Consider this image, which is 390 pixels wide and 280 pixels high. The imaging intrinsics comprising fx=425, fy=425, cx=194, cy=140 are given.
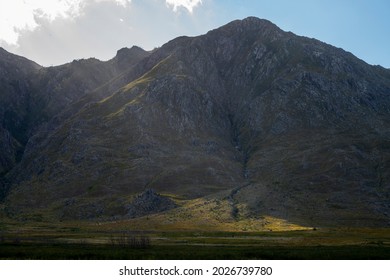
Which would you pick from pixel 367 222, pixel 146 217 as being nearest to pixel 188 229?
pixel 146 217

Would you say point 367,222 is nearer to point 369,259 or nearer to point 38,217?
point 369,259

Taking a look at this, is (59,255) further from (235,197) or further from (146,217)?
(235,197)

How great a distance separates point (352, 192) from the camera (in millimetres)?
196750

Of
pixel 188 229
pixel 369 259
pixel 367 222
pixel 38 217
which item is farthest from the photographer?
pixel 38 217

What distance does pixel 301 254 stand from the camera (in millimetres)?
69312

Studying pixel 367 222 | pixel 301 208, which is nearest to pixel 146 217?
pixel 301 208

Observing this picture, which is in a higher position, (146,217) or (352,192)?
(352,192)

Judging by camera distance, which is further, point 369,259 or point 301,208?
point 301,208

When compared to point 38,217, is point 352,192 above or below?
above

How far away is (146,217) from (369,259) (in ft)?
392

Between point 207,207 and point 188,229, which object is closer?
point 188,229
